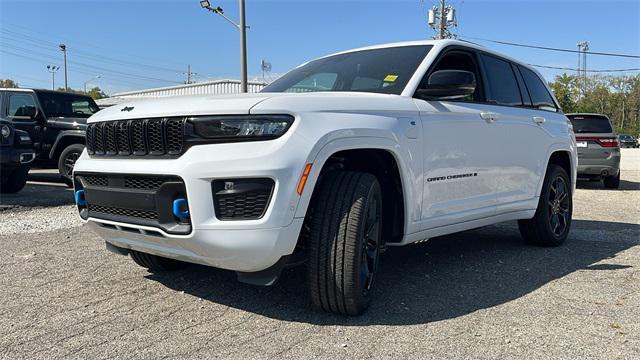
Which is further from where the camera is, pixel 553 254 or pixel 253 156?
pixel 553 254

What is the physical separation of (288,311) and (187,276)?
1092mm

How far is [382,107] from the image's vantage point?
3.35m

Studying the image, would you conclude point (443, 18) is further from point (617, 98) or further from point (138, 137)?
point (617, 98)

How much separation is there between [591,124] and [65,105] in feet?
36.5

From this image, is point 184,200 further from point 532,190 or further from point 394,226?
point 532,190

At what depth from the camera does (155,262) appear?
402 cm

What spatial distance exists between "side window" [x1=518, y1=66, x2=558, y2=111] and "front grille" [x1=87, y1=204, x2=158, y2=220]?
3965 millimetres

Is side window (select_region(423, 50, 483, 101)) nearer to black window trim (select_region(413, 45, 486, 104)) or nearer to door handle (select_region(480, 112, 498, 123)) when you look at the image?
black window trim (select_region(413, 45, 486, 104))

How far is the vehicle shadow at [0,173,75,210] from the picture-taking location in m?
7.81

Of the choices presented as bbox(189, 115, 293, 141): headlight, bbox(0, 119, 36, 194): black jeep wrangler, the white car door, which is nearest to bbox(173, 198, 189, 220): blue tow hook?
bbox(189, 115, 293, 141): headlight

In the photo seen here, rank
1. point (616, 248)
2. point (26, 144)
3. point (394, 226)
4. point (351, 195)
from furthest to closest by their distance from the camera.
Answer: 1. point (26, 144)
2. point (616, 248)
3. point (394, 226)
4. point (351, 195)

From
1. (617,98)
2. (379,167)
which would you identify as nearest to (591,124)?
(379,167)

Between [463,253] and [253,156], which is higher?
[253,156]

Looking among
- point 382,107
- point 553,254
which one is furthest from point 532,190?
point 382,107
